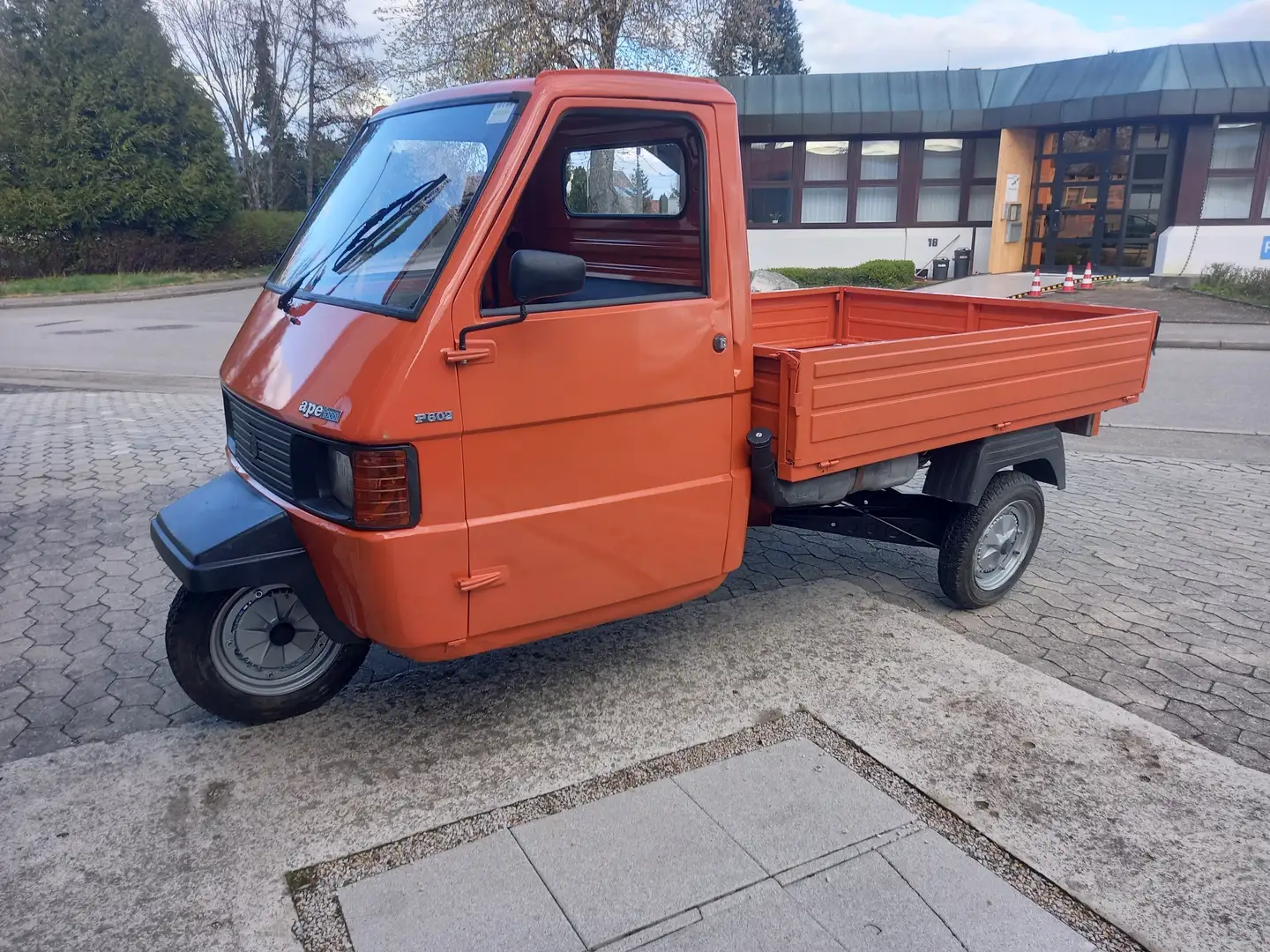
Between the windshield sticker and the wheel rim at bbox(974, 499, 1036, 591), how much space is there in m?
3.06

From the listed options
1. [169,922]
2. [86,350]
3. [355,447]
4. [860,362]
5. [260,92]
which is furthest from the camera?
[260,92]

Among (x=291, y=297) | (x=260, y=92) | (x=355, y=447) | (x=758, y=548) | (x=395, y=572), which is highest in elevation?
(x=260, y=92)

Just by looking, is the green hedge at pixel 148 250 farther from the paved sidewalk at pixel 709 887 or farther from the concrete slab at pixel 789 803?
the paved sidewalk at pixel 709 887

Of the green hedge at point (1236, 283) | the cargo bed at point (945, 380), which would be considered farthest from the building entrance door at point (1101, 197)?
the cargo bed at point (945, 380)

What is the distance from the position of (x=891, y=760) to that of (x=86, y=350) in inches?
557

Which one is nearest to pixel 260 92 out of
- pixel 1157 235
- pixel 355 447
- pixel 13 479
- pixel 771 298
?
pixel 1157 235

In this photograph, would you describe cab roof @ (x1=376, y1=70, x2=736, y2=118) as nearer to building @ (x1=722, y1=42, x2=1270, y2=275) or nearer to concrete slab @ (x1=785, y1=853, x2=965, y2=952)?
concrete slab @ (x1=785, y1=853, x2=965, y2=952)

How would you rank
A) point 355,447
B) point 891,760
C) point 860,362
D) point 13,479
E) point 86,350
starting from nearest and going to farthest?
point 355,447, point 891,760, point 860,362, point 13,479, point 86,350

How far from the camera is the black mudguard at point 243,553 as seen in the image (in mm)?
3203

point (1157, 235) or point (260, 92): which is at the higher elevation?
point (260, 92)

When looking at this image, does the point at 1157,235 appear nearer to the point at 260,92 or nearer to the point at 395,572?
the point at 395,572

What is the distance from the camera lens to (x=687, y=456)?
3680 mm

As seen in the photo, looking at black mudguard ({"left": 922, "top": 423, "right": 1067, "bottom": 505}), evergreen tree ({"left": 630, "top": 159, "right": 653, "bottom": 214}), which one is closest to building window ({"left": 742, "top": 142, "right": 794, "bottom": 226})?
black mudguard ({"left": 922, "top": 423, "right": 1067, "bottom": 505})

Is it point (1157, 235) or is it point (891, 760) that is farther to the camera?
point (1157, 235)
